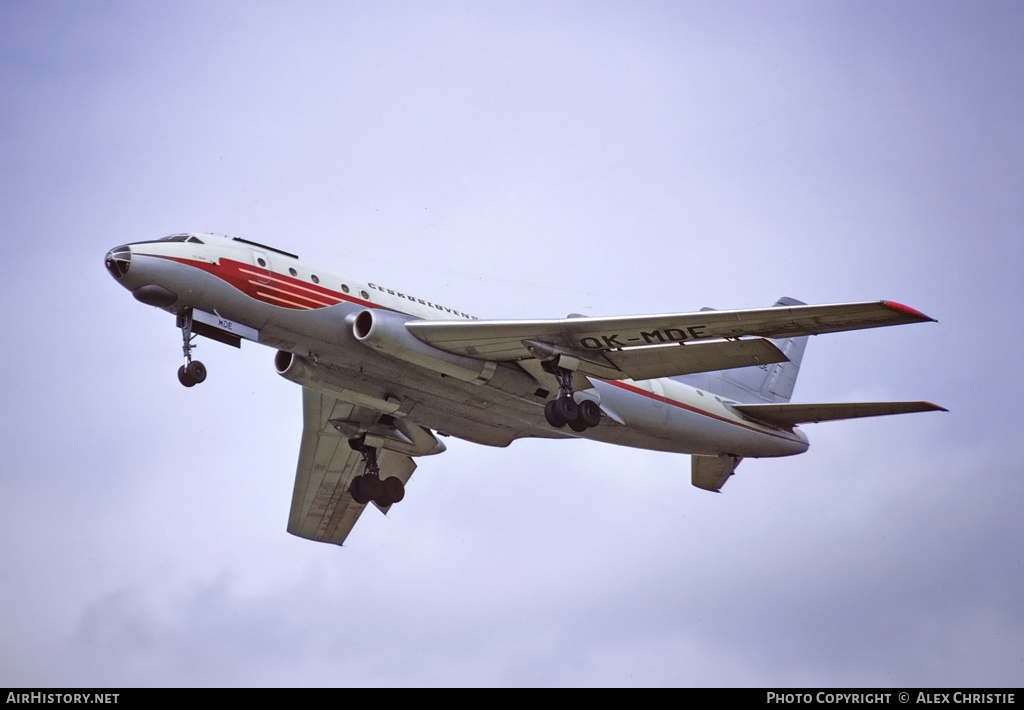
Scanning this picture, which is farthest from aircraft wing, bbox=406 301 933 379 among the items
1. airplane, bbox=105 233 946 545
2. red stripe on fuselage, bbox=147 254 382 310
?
red stripe on fuselage, bbox=147 254 382 310

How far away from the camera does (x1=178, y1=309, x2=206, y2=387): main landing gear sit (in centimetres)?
2252

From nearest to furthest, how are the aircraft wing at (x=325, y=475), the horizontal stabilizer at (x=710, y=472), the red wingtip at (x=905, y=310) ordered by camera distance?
the red wingtip at (x=905, y=310) < the horizontal stabilizer at (x=710, y=472) < the aircraft wing at (x=325, y=475)

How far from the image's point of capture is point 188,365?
22.7 metres

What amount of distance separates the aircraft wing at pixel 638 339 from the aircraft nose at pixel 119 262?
17.3ft

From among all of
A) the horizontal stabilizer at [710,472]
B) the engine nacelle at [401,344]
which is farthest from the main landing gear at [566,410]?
the horizontal stabilizer at [710,472]

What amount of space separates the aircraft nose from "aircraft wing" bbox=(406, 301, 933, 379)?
5.26 m

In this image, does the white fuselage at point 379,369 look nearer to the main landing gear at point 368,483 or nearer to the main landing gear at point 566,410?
the main landing gear at point 566,410

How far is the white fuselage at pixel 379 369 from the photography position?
2278 cm

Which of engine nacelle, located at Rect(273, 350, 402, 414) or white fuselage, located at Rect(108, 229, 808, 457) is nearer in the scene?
white fuselage, located at Rect(108, 229, 808, 457)

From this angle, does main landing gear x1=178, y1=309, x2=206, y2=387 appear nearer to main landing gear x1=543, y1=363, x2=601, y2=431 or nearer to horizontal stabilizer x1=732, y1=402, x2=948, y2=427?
main landing gear x1=543, y1=363, x2=601, y2=431

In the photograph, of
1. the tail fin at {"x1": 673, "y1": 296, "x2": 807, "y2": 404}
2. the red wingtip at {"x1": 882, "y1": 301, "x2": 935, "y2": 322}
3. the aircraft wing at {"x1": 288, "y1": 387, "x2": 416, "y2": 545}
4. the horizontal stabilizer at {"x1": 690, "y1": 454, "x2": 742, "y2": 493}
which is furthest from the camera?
the aircraft wing at {"x1": 288, "y1": 387, "x2": 416, "y2": 545}

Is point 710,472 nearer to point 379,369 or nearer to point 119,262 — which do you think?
point 379,369
